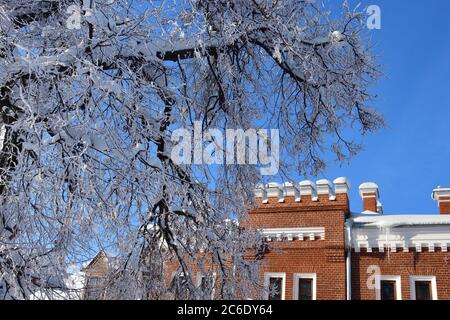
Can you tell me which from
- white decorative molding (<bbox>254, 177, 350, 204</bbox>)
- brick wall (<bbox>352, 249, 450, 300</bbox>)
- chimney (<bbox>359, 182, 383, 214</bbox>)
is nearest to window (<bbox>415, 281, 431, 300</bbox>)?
brick wall (<bbox>352, 249, 450, 300</bbox>)

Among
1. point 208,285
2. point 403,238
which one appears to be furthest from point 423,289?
point 208,285

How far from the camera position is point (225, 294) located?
19.2 feet

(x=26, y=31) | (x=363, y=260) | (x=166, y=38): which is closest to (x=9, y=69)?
(x=26, y=31)

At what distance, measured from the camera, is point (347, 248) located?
43.8 ft

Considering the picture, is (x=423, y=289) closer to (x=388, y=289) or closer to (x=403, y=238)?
Result: (x=388, y=289)

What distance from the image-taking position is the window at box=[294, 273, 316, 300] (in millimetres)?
13359

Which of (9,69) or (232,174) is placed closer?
(9,69)

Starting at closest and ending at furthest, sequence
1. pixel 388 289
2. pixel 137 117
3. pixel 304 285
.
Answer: pixel 137 117 → pixel 388 289 → pixel 304 285

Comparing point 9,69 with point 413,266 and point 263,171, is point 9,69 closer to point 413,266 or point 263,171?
point 263,171

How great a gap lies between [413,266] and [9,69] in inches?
440

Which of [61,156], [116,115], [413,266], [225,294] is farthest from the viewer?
[413,266]

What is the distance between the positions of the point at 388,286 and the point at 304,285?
2.05 m

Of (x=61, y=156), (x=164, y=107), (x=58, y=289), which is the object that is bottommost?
(x=58, y=289)

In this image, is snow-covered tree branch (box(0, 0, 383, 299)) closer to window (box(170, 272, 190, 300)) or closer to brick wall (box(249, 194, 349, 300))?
window (box(170, 272, 190, 300))
